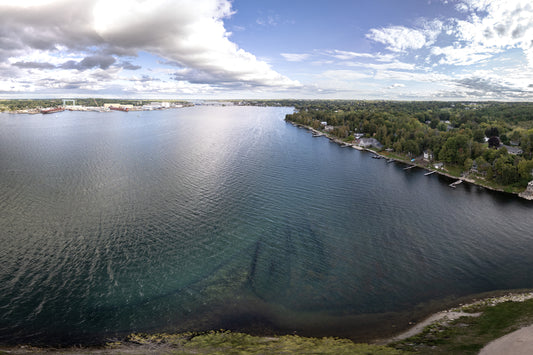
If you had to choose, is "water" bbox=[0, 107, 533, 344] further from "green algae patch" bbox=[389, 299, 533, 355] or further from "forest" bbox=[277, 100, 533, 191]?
"forest" bbox=[277, 100, 533, 191]

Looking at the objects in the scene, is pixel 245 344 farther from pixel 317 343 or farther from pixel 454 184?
pixel 454 184

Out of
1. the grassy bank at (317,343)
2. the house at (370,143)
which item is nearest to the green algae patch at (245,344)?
the grassy bank at (317,343)

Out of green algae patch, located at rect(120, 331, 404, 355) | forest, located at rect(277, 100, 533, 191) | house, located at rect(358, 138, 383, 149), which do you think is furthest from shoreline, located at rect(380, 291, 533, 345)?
house, located at rect(358, 138, 383, 149)

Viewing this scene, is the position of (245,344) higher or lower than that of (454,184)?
lower

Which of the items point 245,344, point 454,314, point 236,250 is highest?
point 236,250

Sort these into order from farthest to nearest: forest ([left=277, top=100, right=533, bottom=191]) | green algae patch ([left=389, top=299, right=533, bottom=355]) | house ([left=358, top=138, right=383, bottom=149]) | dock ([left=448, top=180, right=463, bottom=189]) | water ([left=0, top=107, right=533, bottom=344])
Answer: house ([left=358, top=138, right=383, bottom=149]), dock ([left=448, top=180, right=463, bottom=189]), forest ([left=277, top=100, right=533, bottom=191]), water ([left=0, top=107, right=533, bottom=344]), green algae patch ([left=389, top=299, right=533, bottom=355])

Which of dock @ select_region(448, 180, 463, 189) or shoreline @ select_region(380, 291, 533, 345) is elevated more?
dock @ select_region(448, 180, 463, 189)

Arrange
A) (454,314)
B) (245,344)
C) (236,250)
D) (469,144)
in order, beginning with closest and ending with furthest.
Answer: (245,344)
(454,314)
(236,250)
(469,144)

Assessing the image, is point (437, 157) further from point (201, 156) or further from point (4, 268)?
point (4, 268)

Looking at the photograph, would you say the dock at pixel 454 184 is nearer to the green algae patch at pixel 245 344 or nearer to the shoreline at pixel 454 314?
the shoreline at pixel 454 314

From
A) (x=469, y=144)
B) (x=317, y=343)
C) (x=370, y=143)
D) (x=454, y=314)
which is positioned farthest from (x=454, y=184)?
(x=317, y=343)
